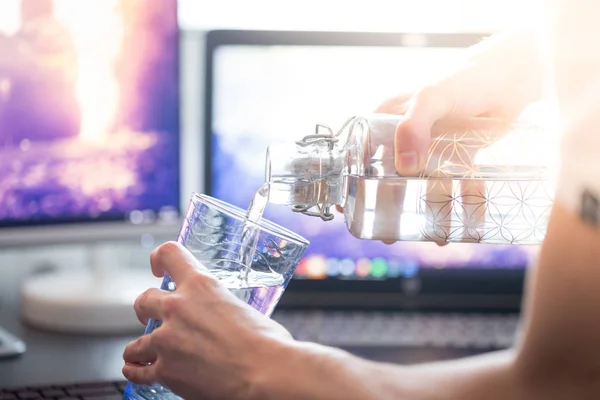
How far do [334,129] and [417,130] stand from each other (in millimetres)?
576

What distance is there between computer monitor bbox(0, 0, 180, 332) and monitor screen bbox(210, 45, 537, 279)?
0.10 meters

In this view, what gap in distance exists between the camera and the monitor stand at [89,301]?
1.23 meters

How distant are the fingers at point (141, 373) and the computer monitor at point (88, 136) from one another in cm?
54

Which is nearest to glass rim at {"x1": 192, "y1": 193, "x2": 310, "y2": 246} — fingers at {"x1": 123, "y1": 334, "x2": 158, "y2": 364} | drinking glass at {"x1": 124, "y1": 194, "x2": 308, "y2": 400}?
drinking glass at {"x1": 124, "y1": 194, "x2": 308, "y2": 400}

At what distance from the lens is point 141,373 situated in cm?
69

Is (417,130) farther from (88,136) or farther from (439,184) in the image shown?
(88,136)

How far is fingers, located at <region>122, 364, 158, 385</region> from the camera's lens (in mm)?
676

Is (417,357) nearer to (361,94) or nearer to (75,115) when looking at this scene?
(361,94)

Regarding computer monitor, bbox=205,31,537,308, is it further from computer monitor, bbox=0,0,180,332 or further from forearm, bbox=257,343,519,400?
forearm, bbox=257,343,519,400

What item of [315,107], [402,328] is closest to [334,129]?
[315,107]

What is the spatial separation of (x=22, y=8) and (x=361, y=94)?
53cm

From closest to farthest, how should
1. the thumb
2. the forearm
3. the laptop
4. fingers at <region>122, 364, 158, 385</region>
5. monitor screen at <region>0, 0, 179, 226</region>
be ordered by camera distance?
the forearm < fingers at <region>122, 364, 158, 385</region> < the thumb < monitor screen at <region>0, 0, 179, 226</region> < the laptop

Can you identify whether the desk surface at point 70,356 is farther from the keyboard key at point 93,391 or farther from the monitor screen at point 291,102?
the monitor screen at point 291,102

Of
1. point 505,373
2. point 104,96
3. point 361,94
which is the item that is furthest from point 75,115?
point 505,373
